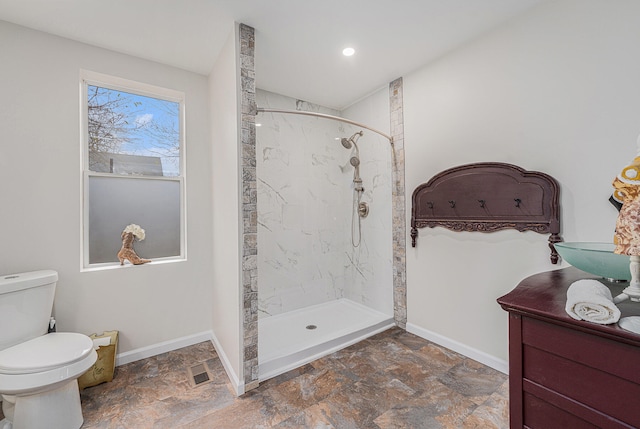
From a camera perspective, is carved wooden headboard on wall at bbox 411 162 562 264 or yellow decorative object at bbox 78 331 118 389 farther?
yellow decorative object at bbox 78 331 118 389

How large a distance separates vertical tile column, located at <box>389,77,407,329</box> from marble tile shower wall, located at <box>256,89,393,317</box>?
0.12 metres

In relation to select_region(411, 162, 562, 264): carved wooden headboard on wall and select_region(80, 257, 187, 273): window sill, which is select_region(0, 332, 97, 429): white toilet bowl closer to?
select_region(80, 257, 187, 273): window sill

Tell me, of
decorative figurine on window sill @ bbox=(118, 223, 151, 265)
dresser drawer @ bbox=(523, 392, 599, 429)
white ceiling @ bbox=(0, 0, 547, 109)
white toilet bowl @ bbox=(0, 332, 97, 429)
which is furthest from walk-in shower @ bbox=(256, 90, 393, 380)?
dresser drawer @ bbox=(523, 392, 599, 429)

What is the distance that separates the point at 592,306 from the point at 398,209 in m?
2.04

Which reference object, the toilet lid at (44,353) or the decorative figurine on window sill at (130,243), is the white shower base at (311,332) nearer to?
the toilet lid at (44,353)

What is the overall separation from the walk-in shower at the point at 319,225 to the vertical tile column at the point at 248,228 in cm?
76

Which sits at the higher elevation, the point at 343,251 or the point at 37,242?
the point at 37,242

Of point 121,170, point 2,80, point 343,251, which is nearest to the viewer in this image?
point 2,80

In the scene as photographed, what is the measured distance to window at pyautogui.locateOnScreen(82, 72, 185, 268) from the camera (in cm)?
223

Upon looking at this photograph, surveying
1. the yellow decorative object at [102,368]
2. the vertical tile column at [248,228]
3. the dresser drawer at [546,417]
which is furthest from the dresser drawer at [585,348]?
the yellow decorative object at [102,368]

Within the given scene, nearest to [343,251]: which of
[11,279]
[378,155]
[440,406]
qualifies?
[378,155]

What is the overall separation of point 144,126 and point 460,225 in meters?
2.86

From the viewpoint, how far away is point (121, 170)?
236cm

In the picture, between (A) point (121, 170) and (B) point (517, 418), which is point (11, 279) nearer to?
(A) point (121, 170)
